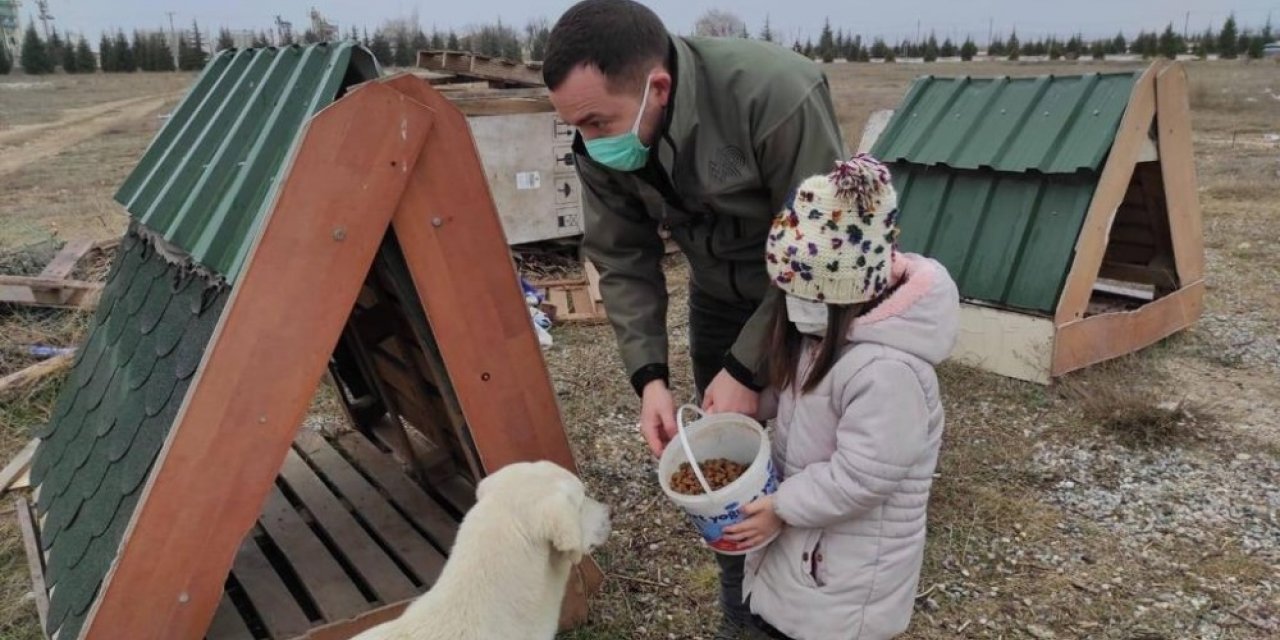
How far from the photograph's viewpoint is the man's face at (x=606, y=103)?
211cm

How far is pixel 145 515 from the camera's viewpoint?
7.22 feet

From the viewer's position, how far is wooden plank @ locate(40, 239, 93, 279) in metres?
6.50

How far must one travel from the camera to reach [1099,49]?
56.2 meters

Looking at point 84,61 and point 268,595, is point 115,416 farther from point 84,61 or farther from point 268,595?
point 84,61

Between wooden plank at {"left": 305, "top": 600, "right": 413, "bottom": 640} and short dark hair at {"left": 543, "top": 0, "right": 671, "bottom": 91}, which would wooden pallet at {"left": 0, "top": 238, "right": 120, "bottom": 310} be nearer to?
wooden plank at {"left": 305, "top": 600, "right": 413, "bottom": 640}

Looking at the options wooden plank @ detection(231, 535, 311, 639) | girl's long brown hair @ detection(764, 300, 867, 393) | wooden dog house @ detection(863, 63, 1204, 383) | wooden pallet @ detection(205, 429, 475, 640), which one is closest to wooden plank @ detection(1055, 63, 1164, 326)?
wooden dog house @ detection(863, 63, 1204, 383)

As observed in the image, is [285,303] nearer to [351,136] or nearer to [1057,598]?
[351,136]

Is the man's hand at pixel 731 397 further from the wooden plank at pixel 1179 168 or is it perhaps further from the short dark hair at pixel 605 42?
the wooden plank at pixel 1179 168

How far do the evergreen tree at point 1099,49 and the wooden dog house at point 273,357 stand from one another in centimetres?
6054

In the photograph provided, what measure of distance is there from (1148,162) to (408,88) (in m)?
4.90

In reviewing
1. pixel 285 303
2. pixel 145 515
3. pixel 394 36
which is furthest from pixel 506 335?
pixel 394 36

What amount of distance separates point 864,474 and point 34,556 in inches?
125

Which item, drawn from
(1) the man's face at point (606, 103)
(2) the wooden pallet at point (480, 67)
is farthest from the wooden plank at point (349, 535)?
(2) the wooden pallet at point (480, 67)

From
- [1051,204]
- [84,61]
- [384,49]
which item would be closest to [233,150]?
[1051,204]
